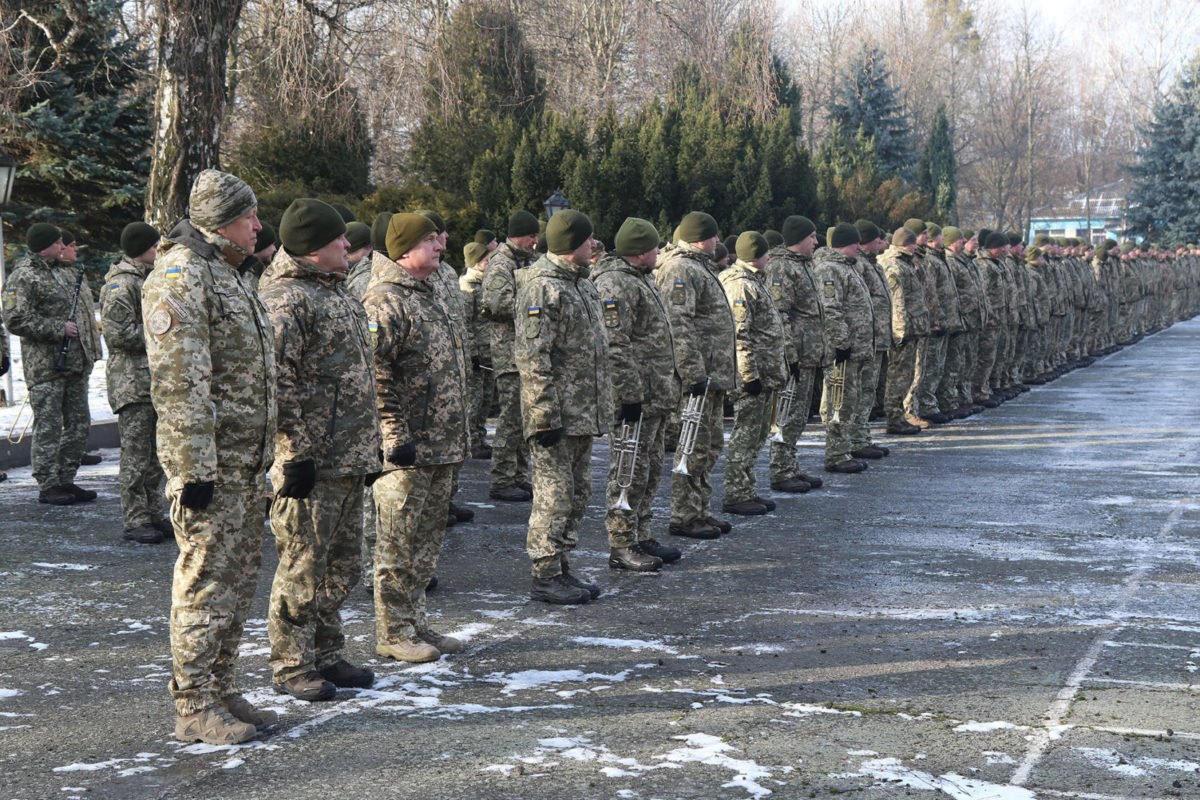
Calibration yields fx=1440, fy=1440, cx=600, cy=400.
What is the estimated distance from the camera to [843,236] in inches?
507

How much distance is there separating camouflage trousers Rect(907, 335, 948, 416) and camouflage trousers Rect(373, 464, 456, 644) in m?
10.2

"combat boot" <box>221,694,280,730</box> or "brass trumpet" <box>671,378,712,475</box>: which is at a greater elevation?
"brass trumpet" <box>671,378,712,475</box>

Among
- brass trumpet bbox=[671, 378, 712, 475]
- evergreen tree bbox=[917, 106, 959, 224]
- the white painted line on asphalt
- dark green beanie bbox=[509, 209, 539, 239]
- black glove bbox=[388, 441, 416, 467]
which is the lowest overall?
the white painted line on asphalt

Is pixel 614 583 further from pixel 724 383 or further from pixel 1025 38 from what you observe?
pixel 1025 38

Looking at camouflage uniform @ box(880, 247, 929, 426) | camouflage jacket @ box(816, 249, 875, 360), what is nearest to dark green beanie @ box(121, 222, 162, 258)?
camouflage jacket @ box(816, 249, 875, 360)

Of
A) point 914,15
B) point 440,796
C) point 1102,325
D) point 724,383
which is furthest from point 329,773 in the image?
point 914,15

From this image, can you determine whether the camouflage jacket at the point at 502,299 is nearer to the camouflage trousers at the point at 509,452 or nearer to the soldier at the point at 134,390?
the camouflage trousers at the point at 509,452

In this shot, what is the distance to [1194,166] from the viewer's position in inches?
2083

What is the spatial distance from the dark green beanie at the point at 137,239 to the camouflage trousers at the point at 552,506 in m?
3.48

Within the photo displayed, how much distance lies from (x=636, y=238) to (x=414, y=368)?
2421mm

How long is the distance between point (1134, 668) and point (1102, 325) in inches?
929

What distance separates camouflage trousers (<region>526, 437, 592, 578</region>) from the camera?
25.0 ft

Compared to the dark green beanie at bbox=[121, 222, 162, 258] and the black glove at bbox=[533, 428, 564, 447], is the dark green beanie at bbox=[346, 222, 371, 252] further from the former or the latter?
the black glove at bbox=[533, 428, 564, 447]

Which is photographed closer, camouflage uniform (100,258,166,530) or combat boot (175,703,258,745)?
combat boot (175,703,258,745)
